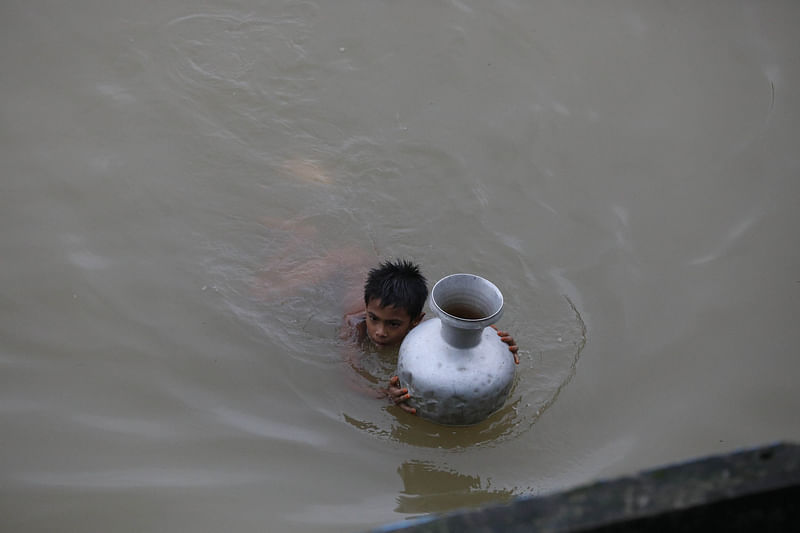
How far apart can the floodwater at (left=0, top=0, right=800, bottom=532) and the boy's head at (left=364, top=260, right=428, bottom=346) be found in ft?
1.10

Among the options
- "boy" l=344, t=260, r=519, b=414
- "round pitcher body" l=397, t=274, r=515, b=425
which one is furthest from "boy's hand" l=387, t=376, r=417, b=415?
"boy" l=344, t=260, r=519, b=414

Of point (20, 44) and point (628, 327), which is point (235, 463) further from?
point (20, 44)

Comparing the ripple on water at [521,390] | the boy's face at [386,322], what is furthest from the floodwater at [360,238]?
the boy's face at [386,322]

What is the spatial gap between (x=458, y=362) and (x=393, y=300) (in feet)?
1.73

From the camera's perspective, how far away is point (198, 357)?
349cm

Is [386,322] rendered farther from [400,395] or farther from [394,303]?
[400,395]

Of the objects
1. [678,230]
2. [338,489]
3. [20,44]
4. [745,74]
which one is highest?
[20,44]

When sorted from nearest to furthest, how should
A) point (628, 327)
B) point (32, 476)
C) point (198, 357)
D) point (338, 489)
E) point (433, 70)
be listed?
point (32, 476), point (338, 489), point (198, 357), point (628, 327), point (433, 70)

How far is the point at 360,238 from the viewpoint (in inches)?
172

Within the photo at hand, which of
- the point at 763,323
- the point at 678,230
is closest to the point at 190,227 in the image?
the point at 678,230

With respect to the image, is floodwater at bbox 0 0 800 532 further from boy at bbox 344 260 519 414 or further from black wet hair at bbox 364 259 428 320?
black wet hair at bbox 364 259 428 320

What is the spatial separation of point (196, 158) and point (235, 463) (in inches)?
90.0

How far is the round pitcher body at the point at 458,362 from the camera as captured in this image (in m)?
2.88

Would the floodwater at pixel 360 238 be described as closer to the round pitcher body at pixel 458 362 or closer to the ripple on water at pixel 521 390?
the ripple on water at pixel 521 390
